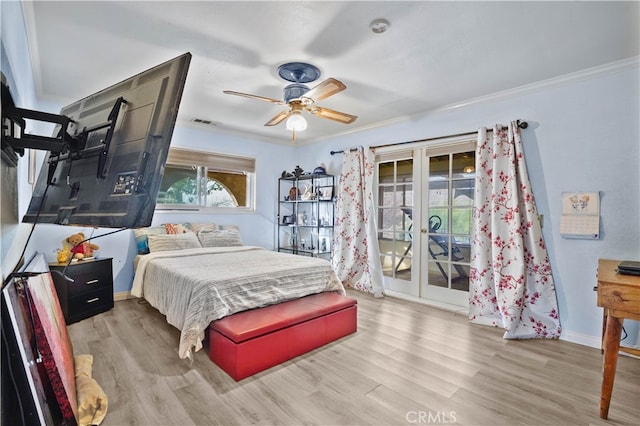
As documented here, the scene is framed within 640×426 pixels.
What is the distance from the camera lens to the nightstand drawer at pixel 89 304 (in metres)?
3.07

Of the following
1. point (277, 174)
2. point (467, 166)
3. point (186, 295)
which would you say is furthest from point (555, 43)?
point (277, 174)

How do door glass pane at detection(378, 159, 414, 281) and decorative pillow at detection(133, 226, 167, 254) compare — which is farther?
door glass pane at detection(378, 159, 414, 281)

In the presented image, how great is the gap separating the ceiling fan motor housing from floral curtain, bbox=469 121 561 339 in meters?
1.87

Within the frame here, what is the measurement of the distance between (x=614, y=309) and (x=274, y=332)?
206 centimetres

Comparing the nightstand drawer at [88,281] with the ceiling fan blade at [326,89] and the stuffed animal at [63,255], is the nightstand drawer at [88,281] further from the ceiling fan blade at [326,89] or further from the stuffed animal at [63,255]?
the ceiling fan blade at [326,89]

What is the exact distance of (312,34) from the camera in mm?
2117

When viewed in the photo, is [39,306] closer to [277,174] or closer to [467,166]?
[467,166]

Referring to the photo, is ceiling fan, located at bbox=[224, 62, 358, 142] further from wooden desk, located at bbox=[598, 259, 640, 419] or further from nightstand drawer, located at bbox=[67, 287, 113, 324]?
nightstand drawer, located at bbox=[67, 287, 113, 324]

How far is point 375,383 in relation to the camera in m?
2.07

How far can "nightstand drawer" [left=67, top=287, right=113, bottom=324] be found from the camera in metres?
3.07

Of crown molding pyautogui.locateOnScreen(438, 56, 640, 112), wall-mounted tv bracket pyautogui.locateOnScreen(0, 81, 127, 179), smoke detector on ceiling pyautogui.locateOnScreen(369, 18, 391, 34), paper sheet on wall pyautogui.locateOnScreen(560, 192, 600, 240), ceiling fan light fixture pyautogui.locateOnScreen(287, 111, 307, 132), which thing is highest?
smoke detector on ceiling pyautogui.locateOnScreen(369, 18, 391, 34)

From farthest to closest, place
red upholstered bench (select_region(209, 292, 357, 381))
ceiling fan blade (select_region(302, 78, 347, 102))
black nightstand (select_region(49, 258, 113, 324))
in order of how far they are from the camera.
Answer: black nightstand (select_region(49, 258, 113, 324)) → ceiling fan blade (select_region(302, 78, 347, 102)) → red upholstered bench (select_region(209, 292, 357, 381))

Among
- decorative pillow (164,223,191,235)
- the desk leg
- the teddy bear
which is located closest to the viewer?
the desk leg

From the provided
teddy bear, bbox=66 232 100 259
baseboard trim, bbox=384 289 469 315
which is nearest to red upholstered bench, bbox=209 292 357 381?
baseboard trim, bbox=384 289 469 315
